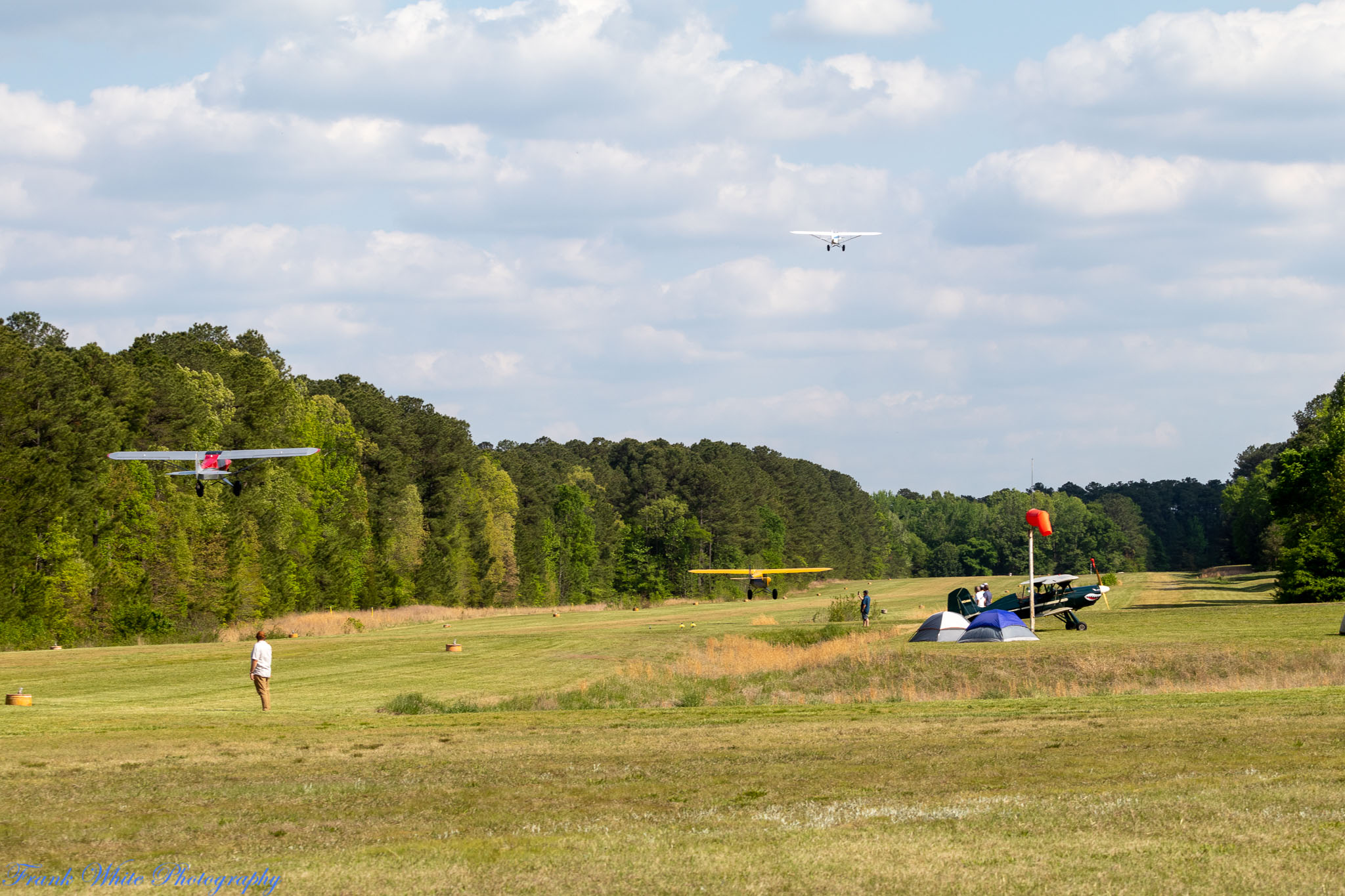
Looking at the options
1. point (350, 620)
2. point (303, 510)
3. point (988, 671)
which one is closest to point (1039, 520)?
point (988, 671)

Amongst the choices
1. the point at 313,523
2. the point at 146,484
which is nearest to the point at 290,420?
the point at 313,523

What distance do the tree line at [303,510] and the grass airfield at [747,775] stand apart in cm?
2318

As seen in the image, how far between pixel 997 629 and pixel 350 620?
45.9 metres

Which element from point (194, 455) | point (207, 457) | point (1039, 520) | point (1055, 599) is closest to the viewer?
point (1039, 520)

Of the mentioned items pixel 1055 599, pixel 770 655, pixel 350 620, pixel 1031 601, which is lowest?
pixel 350 620

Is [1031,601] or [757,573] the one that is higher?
[1031,601]

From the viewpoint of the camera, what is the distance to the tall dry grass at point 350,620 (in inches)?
2746

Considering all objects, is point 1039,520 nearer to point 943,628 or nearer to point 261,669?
point 943,628

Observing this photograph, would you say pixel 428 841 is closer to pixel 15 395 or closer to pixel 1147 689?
pixel 1147 689

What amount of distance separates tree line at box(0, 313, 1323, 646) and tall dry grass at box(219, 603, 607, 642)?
216cm

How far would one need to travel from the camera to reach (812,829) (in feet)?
43.7

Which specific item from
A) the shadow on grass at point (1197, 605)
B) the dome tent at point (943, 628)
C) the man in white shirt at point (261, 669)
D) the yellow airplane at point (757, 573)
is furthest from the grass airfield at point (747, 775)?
the yellow airplane at point (757, 573)

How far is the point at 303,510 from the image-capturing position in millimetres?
89438

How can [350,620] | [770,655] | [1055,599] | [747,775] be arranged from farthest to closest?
[350,620]
[1055,599]
[770,655]
[747,775]
